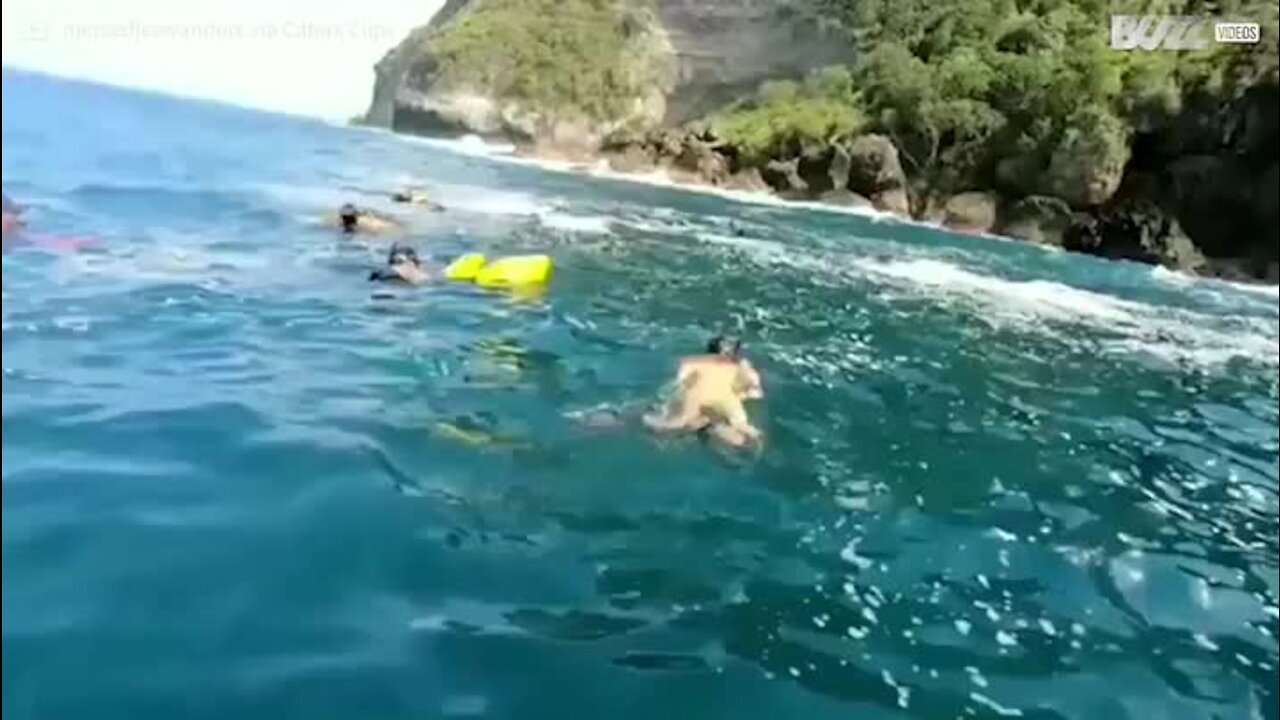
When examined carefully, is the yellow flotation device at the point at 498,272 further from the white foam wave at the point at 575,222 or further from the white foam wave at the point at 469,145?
the white foam wave at the point at 469,145

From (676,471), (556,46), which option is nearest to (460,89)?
(556,46)

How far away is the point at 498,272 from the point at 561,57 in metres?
86.9

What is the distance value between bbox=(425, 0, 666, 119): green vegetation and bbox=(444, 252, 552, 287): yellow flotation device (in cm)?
7840

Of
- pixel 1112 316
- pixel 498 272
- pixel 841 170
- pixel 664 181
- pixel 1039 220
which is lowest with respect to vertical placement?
pixel 1112 316

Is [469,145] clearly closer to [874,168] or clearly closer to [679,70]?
[679,70]

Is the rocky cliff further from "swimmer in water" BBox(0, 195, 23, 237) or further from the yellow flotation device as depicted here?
"swimmer in water" BBox(0, 195, 23, 237)

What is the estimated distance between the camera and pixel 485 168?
2224 inches

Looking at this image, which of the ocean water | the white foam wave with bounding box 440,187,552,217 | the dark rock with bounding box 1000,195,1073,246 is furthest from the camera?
the dark rock with bounding box 1000,195,1073,246

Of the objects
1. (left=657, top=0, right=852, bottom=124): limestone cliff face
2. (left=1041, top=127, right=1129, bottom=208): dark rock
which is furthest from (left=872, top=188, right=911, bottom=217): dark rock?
(left=657, top=0, right=852, bottom=124): limestone cliff face

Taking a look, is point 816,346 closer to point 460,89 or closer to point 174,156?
point 174,156

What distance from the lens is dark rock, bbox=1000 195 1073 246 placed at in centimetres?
4922

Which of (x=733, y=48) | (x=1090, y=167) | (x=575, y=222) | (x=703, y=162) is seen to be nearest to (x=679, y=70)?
(x=733, y=48)

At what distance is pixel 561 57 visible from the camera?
9994 cm

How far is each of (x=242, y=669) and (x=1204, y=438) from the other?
12030 millimetres
